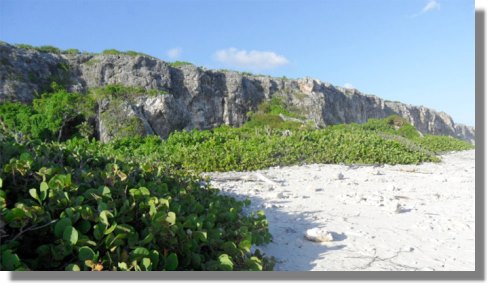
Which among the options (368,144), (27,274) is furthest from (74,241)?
(368,144)

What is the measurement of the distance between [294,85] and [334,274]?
27.2 m

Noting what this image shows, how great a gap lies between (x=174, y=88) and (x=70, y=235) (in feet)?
64.6

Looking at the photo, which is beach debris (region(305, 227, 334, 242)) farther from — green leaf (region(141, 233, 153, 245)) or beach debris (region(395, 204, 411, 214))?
green leaf (region(141, 233, 153, 245))

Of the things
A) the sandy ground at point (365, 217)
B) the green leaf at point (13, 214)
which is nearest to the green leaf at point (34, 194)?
the green leaf at point (13, 214)

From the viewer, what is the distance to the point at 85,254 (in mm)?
2100

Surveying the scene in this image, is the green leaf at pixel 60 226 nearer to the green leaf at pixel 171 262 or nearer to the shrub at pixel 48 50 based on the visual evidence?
the green leaf at pixel 171 262

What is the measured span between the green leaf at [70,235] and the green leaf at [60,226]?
51mm

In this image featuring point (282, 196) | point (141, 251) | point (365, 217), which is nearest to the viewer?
point (141, 251)

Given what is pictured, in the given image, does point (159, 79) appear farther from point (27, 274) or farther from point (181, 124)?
point (27, 274)

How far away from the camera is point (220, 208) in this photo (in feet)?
12.6

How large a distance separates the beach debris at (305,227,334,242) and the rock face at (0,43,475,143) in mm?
7616

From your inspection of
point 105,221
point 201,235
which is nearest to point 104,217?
point 105,221

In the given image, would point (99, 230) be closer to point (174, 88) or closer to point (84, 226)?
point (84, 226)

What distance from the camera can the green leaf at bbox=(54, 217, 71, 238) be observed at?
85.7 inches
